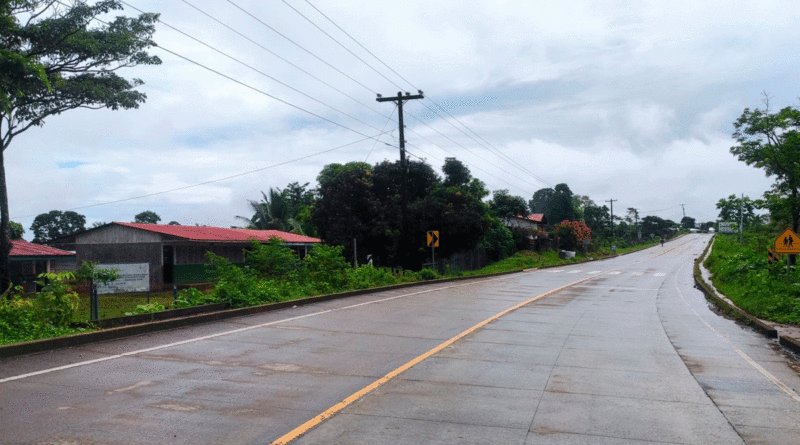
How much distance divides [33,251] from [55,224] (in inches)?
1636

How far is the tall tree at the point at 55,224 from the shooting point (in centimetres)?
6993

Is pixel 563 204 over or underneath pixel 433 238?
over

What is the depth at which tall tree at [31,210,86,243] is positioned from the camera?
69925 mm

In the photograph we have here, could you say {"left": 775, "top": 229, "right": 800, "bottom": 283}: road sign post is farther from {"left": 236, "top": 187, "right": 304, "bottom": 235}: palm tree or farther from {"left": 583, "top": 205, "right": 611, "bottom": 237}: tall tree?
{"left": 583, "top": 205, "right": 611, "bottom": 237}: tall tree

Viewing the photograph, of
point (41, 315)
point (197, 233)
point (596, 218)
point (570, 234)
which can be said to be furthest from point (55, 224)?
point (596, 218)

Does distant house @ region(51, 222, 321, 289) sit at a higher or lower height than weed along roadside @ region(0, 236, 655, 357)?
higher

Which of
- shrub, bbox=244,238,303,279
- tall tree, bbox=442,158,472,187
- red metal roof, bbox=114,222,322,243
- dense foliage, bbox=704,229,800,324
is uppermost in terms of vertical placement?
tall tree, bbox=442,158,472,187

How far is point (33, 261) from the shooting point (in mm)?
34094

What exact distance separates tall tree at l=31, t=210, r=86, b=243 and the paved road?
213 feet

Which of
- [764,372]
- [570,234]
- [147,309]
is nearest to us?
[764,372]

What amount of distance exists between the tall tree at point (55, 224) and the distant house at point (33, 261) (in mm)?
36957

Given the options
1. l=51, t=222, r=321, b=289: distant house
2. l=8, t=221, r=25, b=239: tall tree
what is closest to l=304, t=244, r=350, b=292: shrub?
l=51, t=222, r=321, b=289: distant house

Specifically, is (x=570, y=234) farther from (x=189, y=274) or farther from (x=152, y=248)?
(x=152, y=248)

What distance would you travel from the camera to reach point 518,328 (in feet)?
45.9
